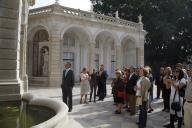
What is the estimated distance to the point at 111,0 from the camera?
42.8 m

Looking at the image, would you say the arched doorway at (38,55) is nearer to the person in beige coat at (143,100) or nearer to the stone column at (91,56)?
the stone column at (91,56)

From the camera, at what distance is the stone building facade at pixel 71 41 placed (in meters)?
26.3

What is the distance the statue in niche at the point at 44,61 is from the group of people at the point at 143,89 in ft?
40.4

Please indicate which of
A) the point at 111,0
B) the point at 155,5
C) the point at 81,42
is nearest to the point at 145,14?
the point at 155,5

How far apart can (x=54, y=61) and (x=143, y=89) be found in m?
17.5

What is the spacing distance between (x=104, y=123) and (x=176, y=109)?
2286mm

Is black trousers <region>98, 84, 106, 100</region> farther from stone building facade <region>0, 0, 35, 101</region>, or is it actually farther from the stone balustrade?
the stone balustrade

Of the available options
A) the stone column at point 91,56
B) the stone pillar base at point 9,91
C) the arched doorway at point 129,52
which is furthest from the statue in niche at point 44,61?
the stone pillar base at point 9,91

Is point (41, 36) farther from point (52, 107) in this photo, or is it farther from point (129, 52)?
point (52, 107)

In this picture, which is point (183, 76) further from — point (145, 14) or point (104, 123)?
point (145, 14)

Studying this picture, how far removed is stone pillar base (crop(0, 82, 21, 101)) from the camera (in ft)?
25.5

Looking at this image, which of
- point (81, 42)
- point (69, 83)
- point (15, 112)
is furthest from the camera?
point (81, 42)

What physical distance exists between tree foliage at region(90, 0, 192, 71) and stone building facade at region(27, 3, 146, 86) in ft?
22.7

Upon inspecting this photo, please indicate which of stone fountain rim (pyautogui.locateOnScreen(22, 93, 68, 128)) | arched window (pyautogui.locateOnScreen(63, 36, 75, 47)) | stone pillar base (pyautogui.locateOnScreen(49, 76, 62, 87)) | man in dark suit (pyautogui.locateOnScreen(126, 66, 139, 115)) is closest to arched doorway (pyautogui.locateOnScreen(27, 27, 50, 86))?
stone pillar base (pyautogui.locateOnScreen(49, 76, 62, 87))
